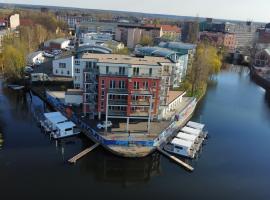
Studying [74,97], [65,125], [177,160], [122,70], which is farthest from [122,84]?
[177,160]

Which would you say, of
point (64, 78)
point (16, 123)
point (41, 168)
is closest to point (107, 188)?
point (41, 168)

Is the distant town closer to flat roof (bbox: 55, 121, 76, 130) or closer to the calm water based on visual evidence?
flat roof (bbox: 55, 121, 76, 130)

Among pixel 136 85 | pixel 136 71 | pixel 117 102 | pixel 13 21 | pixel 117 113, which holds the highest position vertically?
pixel 13 21

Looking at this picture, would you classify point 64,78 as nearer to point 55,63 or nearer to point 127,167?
point 55,63

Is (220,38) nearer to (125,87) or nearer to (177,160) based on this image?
(125,87)

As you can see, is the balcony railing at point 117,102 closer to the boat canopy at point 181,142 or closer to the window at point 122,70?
the window at point 122,70

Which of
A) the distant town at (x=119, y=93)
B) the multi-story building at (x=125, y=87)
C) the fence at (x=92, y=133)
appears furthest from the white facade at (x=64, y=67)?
the multi-story building at (x=125, y=87)
